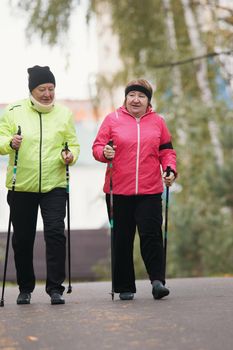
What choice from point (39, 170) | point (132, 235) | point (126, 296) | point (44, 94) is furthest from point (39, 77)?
point (126, 296)

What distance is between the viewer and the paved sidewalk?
21.6 ft

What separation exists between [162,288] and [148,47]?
1581 centimetres

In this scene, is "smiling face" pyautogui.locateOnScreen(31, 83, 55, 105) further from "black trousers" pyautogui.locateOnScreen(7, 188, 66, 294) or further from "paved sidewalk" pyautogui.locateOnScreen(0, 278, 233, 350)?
"paved sidewalk" pyautogui.locateOnScreen(0, 278, 233, 350)

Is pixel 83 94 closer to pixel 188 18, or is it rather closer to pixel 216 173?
pixel 188 18

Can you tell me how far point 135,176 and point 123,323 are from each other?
2.27m

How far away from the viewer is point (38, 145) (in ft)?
31.2

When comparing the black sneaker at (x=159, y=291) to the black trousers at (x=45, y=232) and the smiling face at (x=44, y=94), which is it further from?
the smiling face at (x=44, y=94)

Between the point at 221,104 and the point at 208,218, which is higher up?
the point at 221,104

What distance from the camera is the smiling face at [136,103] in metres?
9.70

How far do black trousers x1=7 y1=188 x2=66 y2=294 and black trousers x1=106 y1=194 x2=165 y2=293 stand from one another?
54cm

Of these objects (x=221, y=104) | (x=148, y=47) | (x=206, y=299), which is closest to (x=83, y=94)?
(x=148, y=47)

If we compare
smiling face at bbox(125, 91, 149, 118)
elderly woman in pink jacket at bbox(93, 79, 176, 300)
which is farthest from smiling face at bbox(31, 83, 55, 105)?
smiling face at bbox(125, 91, 149, 118)

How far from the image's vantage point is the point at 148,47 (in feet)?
81.6

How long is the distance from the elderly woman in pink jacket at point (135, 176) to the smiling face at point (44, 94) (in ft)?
1.71
